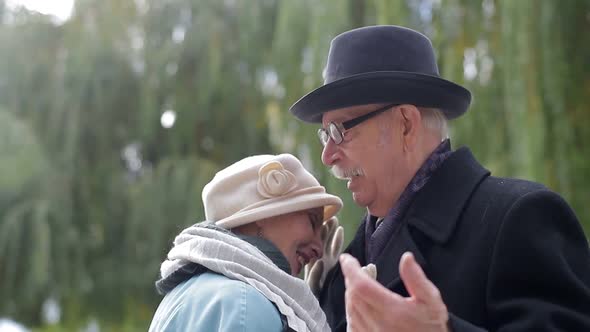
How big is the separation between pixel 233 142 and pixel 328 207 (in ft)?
13.8

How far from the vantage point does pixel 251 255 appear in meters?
2.12

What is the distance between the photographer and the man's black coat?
5.93ft

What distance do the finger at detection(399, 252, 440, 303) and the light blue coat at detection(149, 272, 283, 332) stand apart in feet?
1.72

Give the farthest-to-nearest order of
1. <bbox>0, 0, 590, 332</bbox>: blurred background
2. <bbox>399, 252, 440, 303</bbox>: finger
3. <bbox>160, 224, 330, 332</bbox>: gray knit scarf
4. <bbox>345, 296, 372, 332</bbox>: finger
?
1. <bbox>0, 0, 590, 332</bbox>: blurred background
2. <bbox>160, 224, 330, 332</bbox>: gray knit scarf
3. <bbox>345, 296, 372, 332</bbox>: finger
4. <bbox>399, 252, 440, 303</bbox>: finger

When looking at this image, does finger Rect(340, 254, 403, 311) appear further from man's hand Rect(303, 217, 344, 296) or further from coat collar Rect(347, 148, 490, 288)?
man's hand Rect(303, 217, 344, 296)

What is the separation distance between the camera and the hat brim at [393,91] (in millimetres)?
2203

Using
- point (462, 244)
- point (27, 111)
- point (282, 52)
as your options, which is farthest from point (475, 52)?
point (27, 111)

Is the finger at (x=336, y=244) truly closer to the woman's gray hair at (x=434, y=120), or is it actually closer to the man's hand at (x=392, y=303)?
the woman's gray hair at (x=434, y=120)

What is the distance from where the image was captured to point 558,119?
4.27 meters

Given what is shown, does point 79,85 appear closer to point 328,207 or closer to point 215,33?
point 215,33

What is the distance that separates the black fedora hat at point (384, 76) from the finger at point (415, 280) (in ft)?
2.53

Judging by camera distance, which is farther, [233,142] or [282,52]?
[233,142]

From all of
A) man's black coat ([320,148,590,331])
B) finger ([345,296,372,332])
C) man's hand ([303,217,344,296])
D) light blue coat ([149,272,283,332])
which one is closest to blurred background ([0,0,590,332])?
man's hand ([303,217,344,296])

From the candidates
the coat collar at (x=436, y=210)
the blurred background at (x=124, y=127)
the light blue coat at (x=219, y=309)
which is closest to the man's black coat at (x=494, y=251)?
the coat collar at (x=436, y=210)
